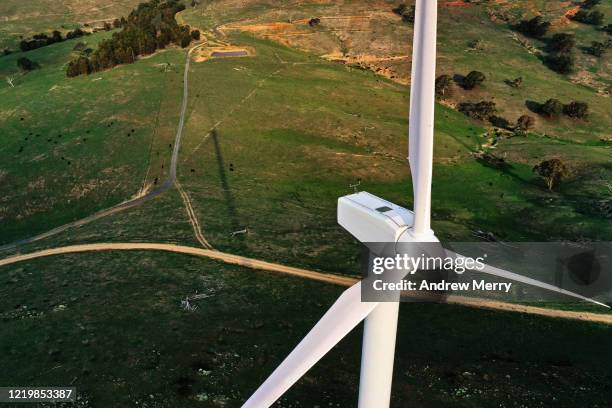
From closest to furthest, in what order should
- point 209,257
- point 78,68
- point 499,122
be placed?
point 209,257, point 499,122, point 78,68

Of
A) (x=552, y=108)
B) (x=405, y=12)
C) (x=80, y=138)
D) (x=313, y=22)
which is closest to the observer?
(x=80, y=138)

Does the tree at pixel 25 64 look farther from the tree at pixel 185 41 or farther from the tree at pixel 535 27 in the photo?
the tree at pixel 535 27

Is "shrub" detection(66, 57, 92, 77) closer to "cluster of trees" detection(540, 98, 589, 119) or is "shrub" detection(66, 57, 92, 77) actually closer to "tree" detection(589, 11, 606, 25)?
"cluster of trees" detection(540, 98, 589, 119)

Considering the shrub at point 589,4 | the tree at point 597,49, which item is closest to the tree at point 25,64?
the tree at point 597,49

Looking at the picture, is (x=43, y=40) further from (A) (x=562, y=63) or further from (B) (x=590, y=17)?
(B) (x=590, y=17)

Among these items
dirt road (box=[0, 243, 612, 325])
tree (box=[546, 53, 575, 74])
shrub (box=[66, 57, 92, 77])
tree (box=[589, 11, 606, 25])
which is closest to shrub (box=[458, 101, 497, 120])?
tree (box=[546, 53, 575, 74])

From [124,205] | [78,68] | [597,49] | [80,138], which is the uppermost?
[597,49]

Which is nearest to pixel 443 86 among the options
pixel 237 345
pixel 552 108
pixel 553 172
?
pixel 552 108
